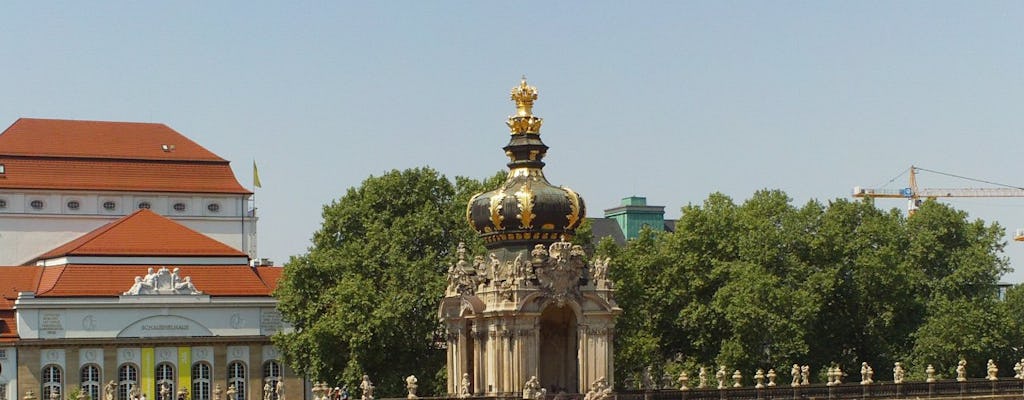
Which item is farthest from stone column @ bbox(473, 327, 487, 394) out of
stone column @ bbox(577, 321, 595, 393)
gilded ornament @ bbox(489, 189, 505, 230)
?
gilded ornament @ bbox(489, 189, 505, 230)

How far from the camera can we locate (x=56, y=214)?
9288 centimetres

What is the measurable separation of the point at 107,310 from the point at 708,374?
27013 millimetres

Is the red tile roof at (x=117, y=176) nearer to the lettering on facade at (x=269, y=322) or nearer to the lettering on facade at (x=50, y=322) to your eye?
the lettering on facade at (x=269, y=322)

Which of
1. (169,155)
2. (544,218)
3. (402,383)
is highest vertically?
(169,155)

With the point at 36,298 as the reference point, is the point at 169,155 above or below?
above

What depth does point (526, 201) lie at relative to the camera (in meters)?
43.4

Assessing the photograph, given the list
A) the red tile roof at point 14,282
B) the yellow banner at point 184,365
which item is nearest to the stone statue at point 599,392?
the yellow banner at point 184,365

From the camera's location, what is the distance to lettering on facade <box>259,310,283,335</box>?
79438 mm

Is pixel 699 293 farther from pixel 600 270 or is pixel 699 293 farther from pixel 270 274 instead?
pixel 270 274

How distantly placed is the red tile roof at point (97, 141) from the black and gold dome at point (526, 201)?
5337cm

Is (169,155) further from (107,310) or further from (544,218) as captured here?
(544,218)

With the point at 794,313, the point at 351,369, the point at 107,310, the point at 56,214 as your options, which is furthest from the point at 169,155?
the point at 794,313

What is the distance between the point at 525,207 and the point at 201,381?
3784 centimetres

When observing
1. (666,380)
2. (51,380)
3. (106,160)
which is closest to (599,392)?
(666,380)
